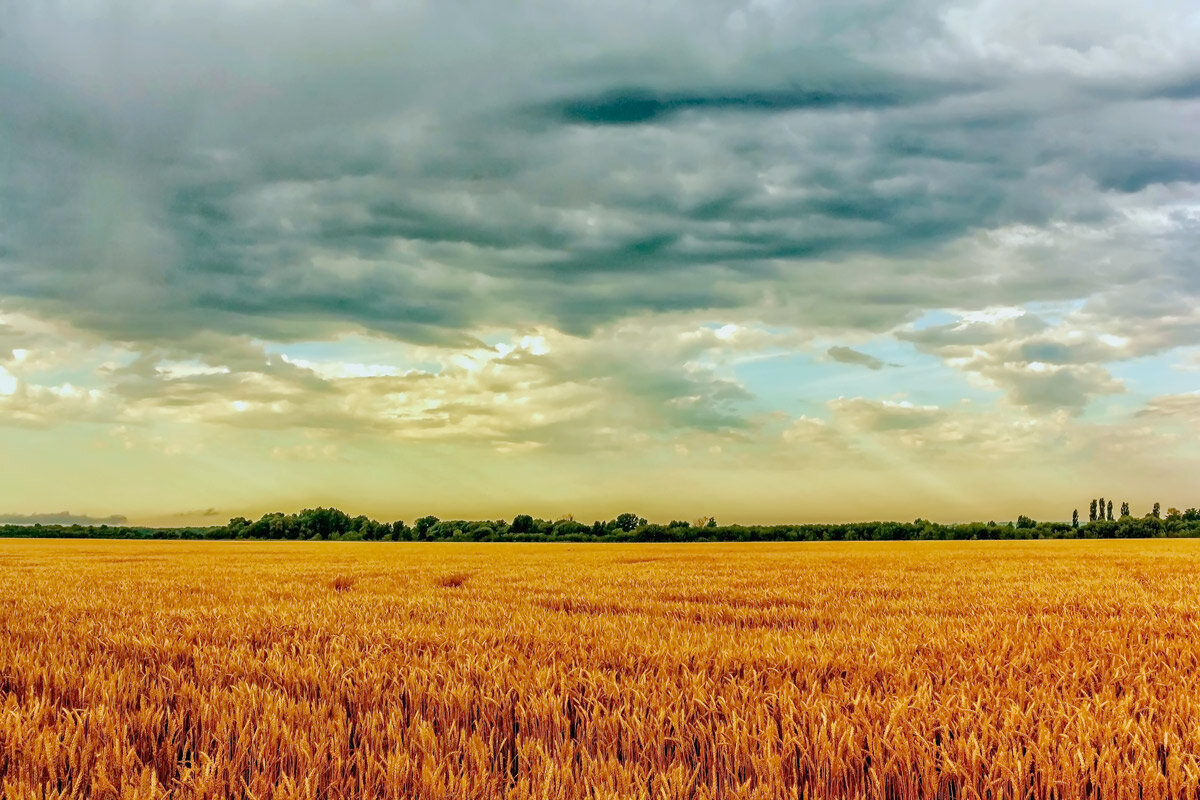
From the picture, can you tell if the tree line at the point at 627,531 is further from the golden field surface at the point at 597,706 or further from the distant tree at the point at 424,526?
the golden field surface at the point at 597,706

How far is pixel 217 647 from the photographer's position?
6.36 metres

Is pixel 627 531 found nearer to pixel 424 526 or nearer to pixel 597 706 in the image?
pixel 424 526

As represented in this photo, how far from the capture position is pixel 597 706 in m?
3.86

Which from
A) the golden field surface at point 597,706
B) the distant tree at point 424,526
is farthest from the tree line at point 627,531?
the golden field surface at point 597,706

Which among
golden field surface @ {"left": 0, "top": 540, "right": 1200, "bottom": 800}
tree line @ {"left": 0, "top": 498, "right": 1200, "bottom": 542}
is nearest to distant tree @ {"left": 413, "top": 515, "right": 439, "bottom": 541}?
tree line @ {"left": 0, "top": 498, "right": 1200, "bottom": 542}

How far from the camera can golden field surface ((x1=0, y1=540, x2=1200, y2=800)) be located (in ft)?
10.2

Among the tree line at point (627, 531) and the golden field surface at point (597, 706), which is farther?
the tree line at point (627, 531)

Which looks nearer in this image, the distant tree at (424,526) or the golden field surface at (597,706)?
the golden field surface at (597,706)

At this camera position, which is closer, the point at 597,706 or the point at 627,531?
the point at 597,706

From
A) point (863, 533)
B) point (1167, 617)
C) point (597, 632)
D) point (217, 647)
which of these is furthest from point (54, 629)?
point (863, 533)

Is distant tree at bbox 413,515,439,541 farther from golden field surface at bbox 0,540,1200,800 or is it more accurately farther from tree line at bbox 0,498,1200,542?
golden field surface at bbox 0,540,1200,800

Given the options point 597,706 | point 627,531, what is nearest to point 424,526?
point 627,531

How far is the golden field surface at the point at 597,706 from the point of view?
3.10m

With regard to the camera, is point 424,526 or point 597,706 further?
point 424,526
